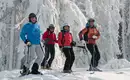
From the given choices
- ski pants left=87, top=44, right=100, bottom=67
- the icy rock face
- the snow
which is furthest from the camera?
the icy rock face

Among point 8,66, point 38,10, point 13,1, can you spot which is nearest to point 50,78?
Answer: point 38,10

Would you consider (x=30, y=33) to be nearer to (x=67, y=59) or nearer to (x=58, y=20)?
(x=67, y=59)

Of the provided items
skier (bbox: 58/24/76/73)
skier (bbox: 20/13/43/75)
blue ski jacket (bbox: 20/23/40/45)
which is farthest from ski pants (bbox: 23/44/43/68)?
skier (bbox: 58/24/76/73)

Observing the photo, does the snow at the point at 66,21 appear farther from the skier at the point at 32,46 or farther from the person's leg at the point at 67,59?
the skier at the point at 32,46

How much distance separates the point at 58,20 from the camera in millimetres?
19562

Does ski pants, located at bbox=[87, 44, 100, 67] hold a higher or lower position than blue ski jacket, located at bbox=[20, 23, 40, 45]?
lower

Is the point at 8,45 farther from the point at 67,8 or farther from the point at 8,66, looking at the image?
the point at 67,8

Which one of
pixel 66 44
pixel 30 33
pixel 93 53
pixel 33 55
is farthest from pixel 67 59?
pixel 30 33

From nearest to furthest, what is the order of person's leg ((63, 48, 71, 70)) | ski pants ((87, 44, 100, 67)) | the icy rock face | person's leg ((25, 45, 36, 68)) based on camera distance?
person's leg ((25, 45, 36, 68)) → person's leg ((63, 48, 71, 70)) → ski pants ((87, 44, 100, 67)) → the icy rock face

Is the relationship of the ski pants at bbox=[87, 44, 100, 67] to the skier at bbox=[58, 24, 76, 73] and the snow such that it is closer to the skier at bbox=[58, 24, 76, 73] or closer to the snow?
the snow

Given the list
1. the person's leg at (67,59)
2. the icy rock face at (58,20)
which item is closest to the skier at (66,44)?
the person's leg at (67,59)

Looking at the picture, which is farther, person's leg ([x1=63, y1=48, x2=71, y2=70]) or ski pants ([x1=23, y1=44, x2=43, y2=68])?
person's leg ([x1=63, y1=48, x2=71, y2=70])

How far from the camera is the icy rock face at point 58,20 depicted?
17.8 meters

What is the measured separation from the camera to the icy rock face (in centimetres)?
1784
